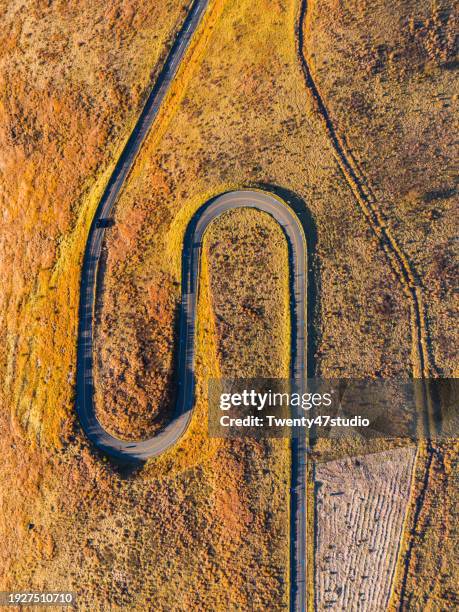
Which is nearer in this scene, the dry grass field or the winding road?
the dry grass field

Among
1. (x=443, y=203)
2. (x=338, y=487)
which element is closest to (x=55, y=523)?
(x=338, y=487)

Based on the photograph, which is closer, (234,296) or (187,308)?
(234,296)

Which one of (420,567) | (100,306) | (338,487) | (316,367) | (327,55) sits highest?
(327,55)

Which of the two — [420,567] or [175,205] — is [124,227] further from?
[420,567]

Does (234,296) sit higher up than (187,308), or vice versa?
(234,296)

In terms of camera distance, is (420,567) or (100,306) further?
(100,306)

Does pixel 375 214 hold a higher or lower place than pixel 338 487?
higher

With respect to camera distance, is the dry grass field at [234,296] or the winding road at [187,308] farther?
the winding road at [187,308]
